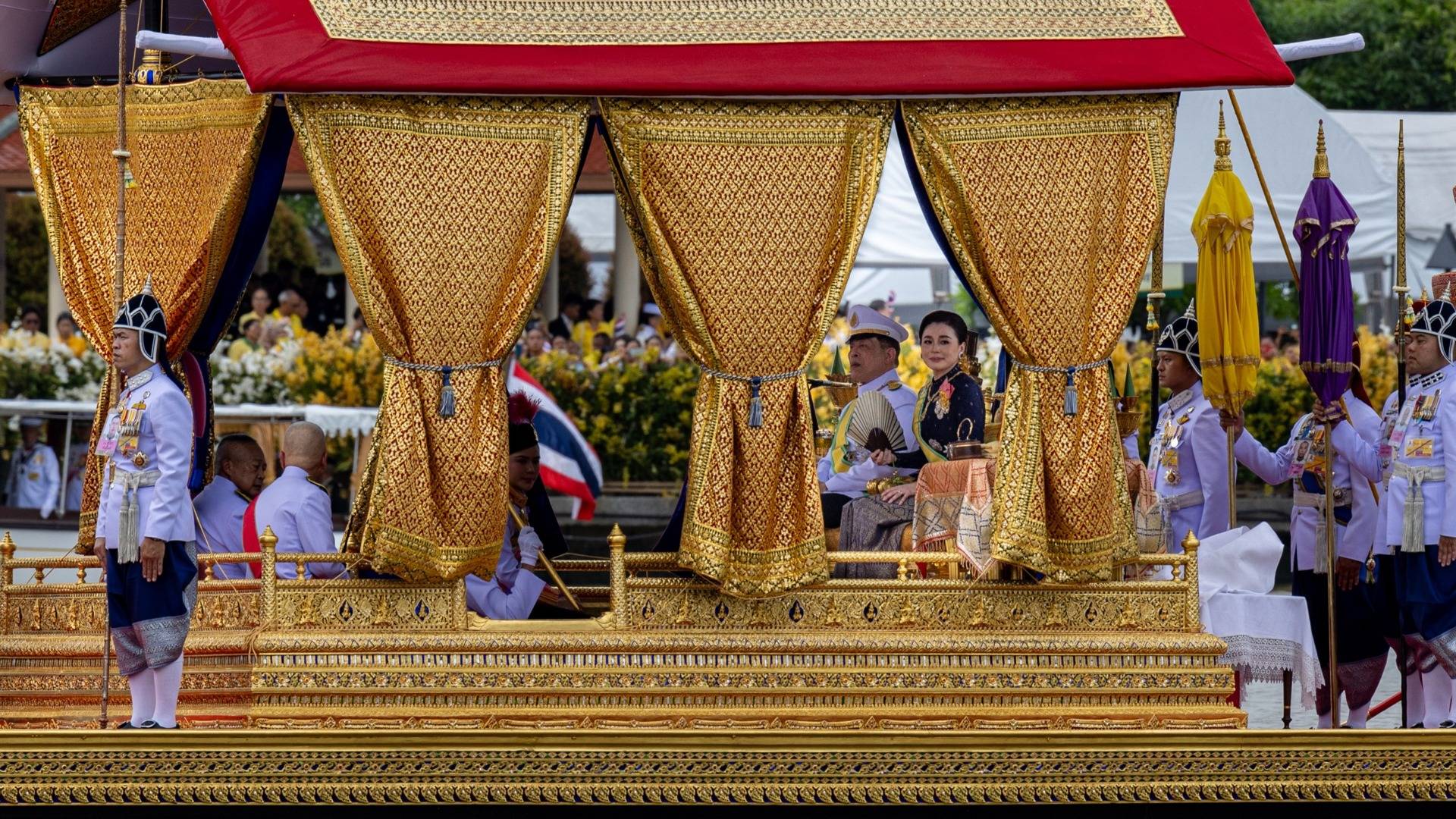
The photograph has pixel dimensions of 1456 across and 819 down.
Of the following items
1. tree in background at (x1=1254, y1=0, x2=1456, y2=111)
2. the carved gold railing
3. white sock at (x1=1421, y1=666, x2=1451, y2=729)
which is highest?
tree in background at (x1=1254, y1=0, x2=1456, y2=111)

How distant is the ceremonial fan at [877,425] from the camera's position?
9.01m

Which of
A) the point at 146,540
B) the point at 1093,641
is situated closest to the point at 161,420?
the point at 146,540

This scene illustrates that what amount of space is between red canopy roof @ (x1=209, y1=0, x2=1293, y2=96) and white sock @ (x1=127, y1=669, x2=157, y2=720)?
7.96 ft

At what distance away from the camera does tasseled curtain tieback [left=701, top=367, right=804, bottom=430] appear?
7.32 meters

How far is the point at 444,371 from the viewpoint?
7254 millimetres

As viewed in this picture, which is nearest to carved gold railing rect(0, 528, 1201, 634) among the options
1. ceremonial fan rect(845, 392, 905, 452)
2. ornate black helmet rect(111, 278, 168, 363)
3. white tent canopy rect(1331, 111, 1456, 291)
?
ornate black helmet rect(111, 278, 168, 363)

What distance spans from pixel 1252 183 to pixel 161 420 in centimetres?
1442

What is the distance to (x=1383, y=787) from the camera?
7.22 metres

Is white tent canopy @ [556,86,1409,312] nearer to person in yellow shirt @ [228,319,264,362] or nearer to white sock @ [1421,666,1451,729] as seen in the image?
person in yellow shirt @ [228,319,264,362]

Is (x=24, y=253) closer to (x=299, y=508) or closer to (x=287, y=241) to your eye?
(x=287, y=241)

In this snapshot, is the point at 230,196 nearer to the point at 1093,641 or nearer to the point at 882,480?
the point at 882,480

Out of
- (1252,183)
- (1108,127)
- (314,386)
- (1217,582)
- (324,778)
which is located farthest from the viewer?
(1252,183)

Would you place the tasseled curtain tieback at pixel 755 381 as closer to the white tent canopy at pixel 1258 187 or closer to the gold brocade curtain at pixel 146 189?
the gold brocade curtain at pixel 146 189

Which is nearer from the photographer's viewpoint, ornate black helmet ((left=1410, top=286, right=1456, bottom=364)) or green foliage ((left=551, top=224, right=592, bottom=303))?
ornate black helmet ((left=1410, top=286, right=1456, bottom=364))
